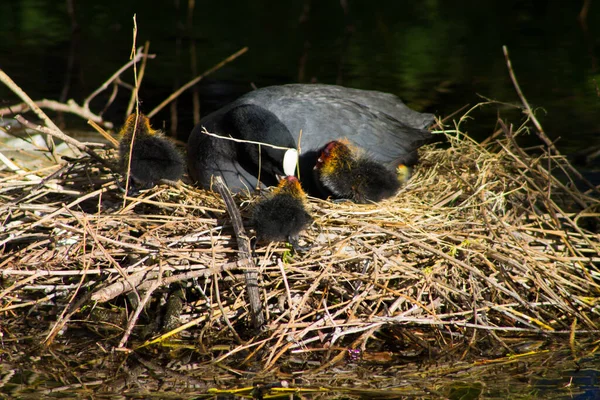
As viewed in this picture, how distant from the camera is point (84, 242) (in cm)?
313

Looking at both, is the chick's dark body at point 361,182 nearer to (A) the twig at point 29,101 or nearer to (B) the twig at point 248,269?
(B) the twig at point 248,269

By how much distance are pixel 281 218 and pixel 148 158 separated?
815 mm

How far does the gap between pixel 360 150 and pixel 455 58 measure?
5556mm

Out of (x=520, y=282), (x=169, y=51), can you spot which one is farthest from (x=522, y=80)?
(x=520, y=282)

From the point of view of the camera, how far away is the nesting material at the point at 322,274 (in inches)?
121

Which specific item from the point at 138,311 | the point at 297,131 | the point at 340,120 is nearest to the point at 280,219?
the point at 138,311

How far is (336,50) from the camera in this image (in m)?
9.70

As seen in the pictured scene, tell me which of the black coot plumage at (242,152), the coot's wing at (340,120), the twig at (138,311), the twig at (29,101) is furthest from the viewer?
the coot's wing at (340,120)

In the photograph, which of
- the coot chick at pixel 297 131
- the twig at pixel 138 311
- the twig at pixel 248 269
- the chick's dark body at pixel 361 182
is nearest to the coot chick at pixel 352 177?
the chick's dark body at pixel 361 182

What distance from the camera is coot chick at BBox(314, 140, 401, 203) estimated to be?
370 centimetres

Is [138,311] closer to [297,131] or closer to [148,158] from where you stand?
[148,158]

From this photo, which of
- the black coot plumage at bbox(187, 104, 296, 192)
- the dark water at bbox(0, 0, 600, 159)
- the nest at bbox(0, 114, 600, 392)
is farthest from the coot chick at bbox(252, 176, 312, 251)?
the dark water at bbox(0, 0, 600, 159)

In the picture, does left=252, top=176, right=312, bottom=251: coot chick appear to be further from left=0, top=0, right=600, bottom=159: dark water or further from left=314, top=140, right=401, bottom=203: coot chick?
left=0, top=0, right=600, bottom=159: dark water

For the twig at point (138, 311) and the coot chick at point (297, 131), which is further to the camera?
the coot chick at point (297, 131)
